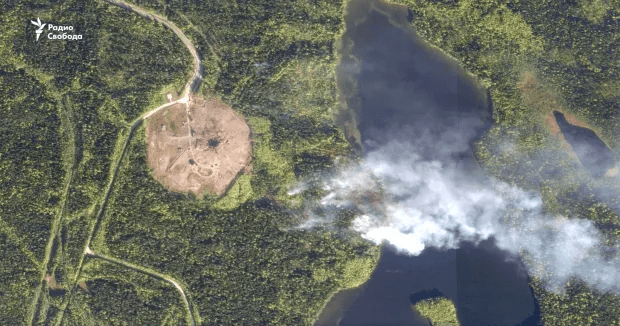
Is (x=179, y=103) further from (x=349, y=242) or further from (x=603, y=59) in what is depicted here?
(x=603, y=59)

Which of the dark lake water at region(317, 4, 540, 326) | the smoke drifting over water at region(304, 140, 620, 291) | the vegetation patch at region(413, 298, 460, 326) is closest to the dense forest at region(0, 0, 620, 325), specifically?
the smoke drifting over water at region(304, 140, 620, 291)

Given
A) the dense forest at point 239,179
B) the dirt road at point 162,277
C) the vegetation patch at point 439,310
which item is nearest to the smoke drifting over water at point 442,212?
the dense forest at point 239,179

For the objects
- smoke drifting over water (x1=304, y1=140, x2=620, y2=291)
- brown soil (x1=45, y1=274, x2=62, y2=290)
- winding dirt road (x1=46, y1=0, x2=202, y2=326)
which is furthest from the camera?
brown soil (x1=45, y1=274, x2=62, y2=290)

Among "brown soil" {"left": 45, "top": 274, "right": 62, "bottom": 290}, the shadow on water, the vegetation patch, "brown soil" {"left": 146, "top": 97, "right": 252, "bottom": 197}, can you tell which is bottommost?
"brown soil" {"left": 45, "top": 274, "right": 62, "bottom": 290}

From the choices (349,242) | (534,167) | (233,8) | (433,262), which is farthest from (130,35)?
(534,167)

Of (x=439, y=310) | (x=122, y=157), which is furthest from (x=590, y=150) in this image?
(x=122, y=157)

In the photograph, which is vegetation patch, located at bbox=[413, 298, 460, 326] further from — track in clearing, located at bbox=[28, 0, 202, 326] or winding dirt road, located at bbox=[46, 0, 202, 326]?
track in clearing, located at bbox=[28, 0, 202, 326]

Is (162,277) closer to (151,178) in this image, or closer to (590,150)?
(151,178)

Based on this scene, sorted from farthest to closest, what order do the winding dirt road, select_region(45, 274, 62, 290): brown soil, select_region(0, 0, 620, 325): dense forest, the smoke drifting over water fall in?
1. select_region(45, 274, 62, 290): brown soil
2. the winding dirt road
3. select_region(0, 0, 620, 325): dense forest
4. the smoke drifting over water
